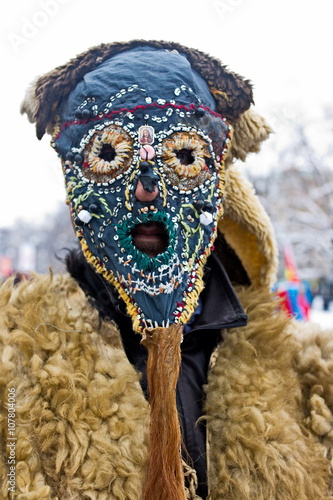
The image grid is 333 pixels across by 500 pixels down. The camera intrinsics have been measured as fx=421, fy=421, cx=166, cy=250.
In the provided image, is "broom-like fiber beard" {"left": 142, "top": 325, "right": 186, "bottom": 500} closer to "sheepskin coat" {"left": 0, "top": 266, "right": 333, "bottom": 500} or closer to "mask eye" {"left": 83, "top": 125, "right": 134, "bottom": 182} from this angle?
"sheepskin coat" {"left": 0, "top": 266, "right": 333, "bottom": 500}

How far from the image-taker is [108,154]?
1.36 meters

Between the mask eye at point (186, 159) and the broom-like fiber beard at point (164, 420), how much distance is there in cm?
48

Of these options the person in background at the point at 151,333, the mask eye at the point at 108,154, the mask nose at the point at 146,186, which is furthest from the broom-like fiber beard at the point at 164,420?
the mask eye at the point at 108,154

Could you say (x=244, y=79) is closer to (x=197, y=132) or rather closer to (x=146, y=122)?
(x=197, y=132)

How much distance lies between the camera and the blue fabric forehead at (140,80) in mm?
1374

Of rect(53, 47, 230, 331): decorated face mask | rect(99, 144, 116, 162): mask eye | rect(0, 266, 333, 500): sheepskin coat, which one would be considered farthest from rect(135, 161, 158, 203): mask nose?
rect(0, 266, 333, 500): sheepskin coat

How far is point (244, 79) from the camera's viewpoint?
5.02 feet

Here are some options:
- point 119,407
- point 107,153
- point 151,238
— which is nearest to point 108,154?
point 107,153

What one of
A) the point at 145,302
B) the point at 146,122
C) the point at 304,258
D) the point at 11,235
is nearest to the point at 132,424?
the point at 145,302

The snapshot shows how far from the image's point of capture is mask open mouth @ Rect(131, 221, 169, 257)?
1.29m

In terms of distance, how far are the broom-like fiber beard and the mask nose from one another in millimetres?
393

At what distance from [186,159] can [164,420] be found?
796 millimetres

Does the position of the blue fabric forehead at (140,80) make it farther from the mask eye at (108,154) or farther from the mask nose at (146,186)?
the mask nose at (146,186)

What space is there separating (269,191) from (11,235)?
77.5 ft
